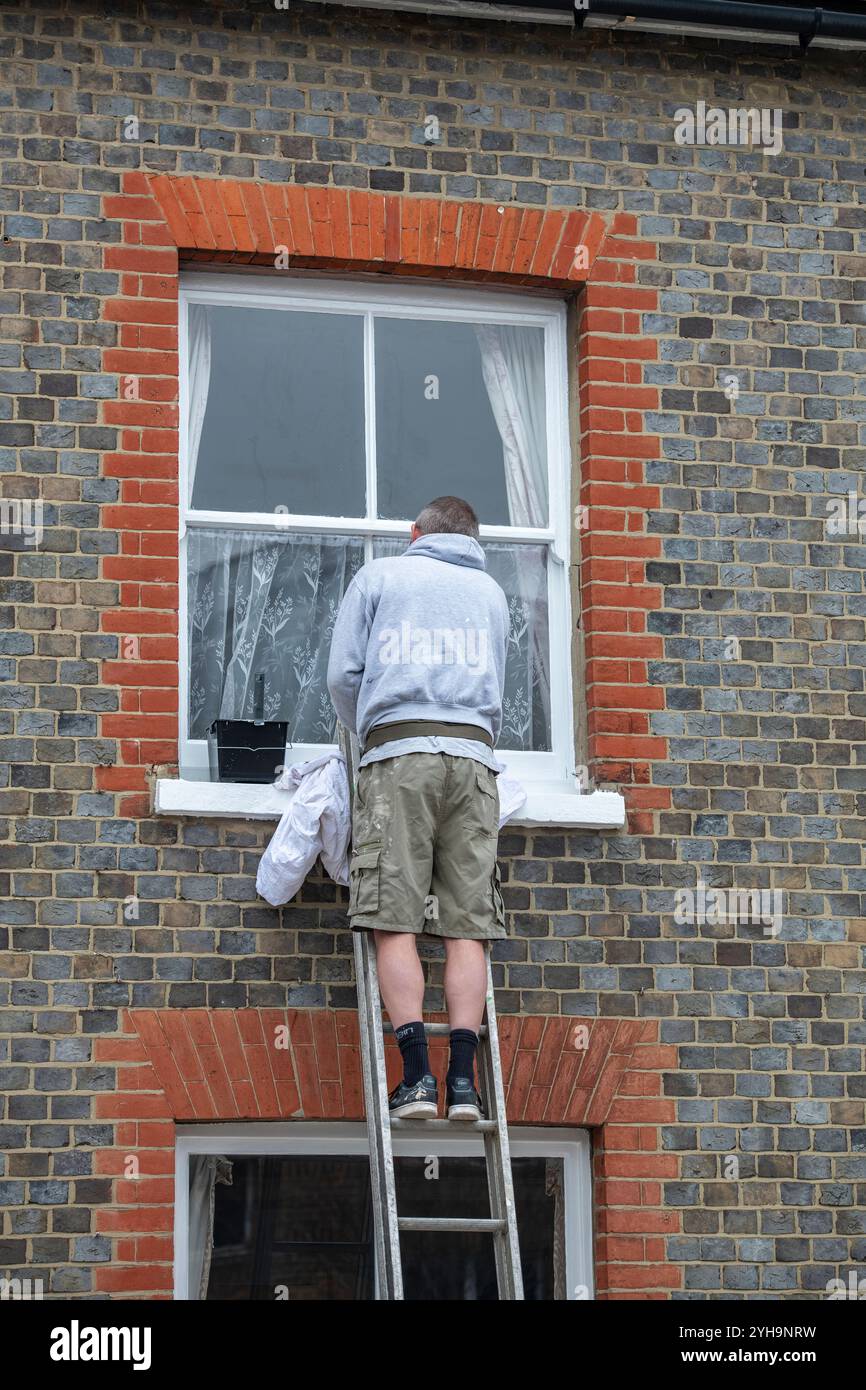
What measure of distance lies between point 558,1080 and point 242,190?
11.5 feet

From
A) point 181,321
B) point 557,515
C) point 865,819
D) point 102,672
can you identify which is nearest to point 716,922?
point 865,819

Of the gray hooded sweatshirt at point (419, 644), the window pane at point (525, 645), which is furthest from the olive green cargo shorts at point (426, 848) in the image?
the window pane at point (525, 645)

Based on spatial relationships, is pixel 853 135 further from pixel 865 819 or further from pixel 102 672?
pixel 102 672

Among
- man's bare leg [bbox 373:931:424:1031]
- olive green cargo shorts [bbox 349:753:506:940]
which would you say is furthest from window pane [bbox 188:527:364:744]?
man's bare leg [bbox 373:931:424:1031]

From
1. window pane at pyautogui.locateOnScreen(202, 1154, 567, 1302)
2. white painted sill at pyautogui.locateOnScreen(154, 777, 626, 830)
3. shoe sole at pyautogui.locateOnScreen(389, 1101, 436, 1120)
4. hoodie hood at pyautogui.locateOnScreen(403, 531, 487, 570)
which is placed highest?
hoodie hood at pyautogui.locateOnScreen(403, 531, 487, 570)

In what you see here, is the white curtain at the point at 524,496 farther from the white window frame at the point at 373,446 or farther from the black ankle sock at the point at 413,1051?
the black ankle sock at the point at 413,1051

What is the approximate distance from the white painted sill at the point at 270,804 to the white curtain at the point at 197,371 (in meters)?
1.27

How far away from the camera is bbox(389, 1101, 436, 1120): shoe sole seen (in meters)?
6.39

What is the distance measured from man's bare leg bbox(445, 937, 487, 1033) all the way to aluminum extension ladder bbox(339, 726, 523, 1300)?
0.24ft

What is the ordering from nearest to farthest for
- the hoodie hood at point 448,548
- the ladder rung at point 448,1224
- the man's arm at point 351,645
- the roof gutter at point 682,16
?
the ladder rung at point 448,1224, the man's arm at point 351,645, the hoodie hood at point 448,548, the roof gutter at point 682,16

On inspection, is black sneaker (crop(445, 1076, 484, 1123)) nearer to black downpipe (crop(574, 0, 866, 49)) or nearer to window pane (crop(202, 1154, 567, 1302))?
window pane (crop(202, 1154, 567, 1302))

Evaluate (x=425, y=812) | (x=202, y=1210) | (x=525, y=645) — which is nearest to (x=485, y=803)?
(x=425, y=812)

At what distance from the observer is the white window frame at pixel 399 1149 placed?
24.0 feet

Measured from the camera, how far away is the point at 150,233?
7.79 m
